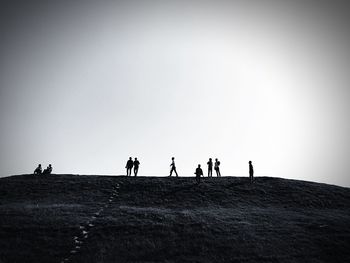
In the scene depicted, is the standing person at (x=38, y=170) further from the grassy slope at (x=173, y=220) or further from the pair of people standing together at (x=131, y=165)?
the pair of people standing together at (x=131, y=165)

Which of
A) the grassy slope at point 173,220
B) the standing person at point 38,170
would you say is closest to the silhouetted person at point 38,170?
the standing person at point 38,170

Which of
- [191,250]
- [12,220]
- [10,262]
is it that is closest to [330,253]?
[191,250]

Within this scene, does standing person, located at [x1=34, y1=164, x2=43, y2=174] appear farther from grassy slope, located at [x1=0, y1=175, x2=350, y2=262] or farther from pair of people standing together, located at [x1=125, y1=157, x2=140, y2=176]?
pair of people standing together, located at [x1=125, y1=157, x2=140, y2=176]

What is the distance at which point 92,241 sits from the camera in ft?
71.3

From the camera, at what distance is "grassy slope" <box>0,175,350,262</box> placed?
20891 millimetres

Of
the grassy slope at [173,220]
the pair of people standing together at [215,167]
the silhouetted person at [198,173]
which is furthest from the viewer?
the pair of people standing together at [215,167]

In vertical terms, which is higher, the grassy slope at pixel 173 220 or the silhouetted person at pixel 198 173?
the silhouetted person at pixel 198 173

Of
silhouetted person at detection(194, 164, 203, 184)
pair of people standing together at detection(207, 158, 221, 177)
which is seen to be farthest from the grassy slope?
pair of people standing together at detection(207, 158, 221, 177)

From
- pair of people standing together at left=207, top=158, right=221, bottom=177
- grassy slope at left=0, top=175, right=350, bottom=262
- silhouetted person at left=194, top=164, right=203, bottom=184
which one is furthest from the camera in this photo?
pair of people standing together at left=207, top=158, right=221, bottom=177

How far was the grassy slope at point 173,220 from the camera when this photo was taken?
68.5 feet

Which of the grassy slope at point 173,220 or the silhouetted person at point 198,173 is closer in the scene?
the grassy slope at point 173,220

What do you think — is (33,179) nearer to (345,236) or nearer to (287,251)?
(287,251)

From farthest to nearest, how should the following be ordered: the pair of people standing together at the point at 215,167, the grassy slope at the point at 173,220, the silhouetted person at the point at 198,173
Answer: the pair of people standing together at the point at 215,167, the silhouetted person at the point at 198,173, the grassy slope at the point at 173,220

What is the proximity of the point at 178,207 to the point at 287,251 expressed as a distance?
10.8 metres
